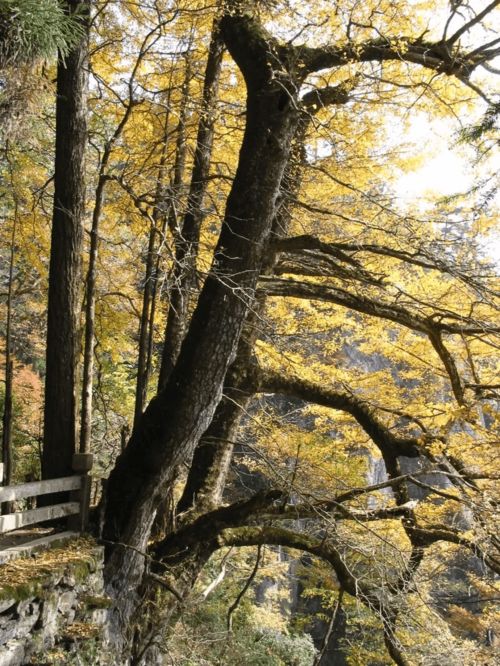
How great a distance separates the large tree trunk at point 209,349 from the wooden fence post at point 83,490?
190 millimetres

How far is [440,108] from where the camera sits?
5.65 metres

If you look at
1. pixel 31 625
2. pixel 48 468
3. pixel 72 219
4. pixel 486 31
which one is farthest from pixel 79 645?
pixel 486 31

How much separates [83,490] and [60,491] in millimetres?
220

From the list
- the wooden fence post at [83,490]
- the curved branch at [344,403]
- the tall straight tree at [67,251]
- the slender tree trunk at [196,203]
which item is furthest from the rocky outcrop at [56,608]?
the curved branch at [344,403]

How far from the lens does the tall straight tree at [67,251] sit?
5008 millimetres

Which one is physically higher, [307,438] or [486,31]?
[486,31]

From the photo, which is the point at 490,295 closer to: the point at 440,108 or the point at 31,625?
the point at 440,108

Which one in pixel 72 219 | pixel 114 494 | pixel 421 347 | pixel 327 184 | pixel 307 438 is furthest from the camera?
pixel 307 438

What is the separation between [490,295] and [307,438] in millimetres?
4538

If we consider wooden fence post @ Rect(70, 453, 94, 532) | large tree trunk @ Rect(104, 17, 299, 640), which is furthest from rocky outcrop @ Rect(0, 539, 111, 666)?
large tree trunk @ Rect(104, 17, 299, 640)

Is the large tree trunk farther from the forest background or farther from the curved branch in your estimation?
the curved branch

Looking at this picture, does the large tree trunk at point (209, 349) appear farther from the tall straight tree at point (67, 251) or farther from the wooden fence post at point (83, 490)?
the tall straight tree at point (67, 251)

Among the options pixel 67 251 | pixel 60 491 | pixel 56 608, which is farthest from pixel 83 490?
pixel 67 251

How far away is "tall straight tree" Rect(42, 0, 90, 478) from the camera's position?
501 centimetres
